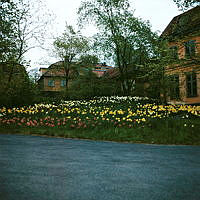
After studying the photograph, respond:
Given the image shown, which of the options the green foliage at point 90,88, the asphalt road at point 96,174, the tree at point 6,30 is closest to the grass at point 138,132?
the asphalt road at point 96,174

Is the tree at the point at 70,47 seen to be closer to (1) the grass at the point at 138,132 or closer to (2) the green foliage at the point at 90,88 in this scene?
(2) the green foliage at the point at 90,88

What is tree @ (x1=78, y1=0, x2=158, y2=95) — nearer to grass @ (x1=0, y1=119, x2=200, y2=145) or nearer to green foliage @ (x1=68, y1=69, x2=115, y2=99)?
green foliage @ (x1=68, y1=69, x2=115, y2=99)

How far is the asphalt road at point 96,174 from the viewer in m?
3.13

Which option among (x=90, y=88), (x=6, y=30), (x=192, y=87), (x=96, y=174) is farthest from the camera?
(x=192, y=87)

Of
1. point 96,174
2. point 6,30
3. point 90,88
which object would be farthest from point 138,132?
point 90,88

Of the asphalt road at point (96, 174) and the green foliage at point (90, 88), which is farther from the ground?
the green foliage at point (90, 88)

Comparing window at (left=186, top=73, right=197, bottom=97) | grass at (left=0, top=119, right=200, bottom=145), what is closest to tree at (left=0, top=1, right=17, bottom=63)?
grass at (left=0, top=119, right=200, bottom=145)

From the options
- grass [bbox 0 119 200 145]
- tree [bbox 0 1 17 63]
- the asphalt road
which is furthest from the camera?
tree [bbox 0 1 17 63]

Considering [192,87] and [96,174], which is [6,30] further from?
[192,87]

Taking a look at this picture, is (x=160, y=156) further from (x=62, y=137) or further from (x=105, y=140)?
(x=62, y=137)

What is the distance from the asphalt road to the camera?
10.3 feet

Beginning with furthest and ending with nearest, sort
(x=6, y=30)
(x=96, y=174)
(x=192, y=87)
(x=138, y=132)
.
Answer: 1. (x=192, y=87)
2. (x=6, y=30)
3. (x=138, y=132)
4. (x=96, y=174)

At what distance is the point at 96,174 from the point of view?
160 inches

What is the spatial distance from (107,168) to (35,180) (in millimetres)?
1382
